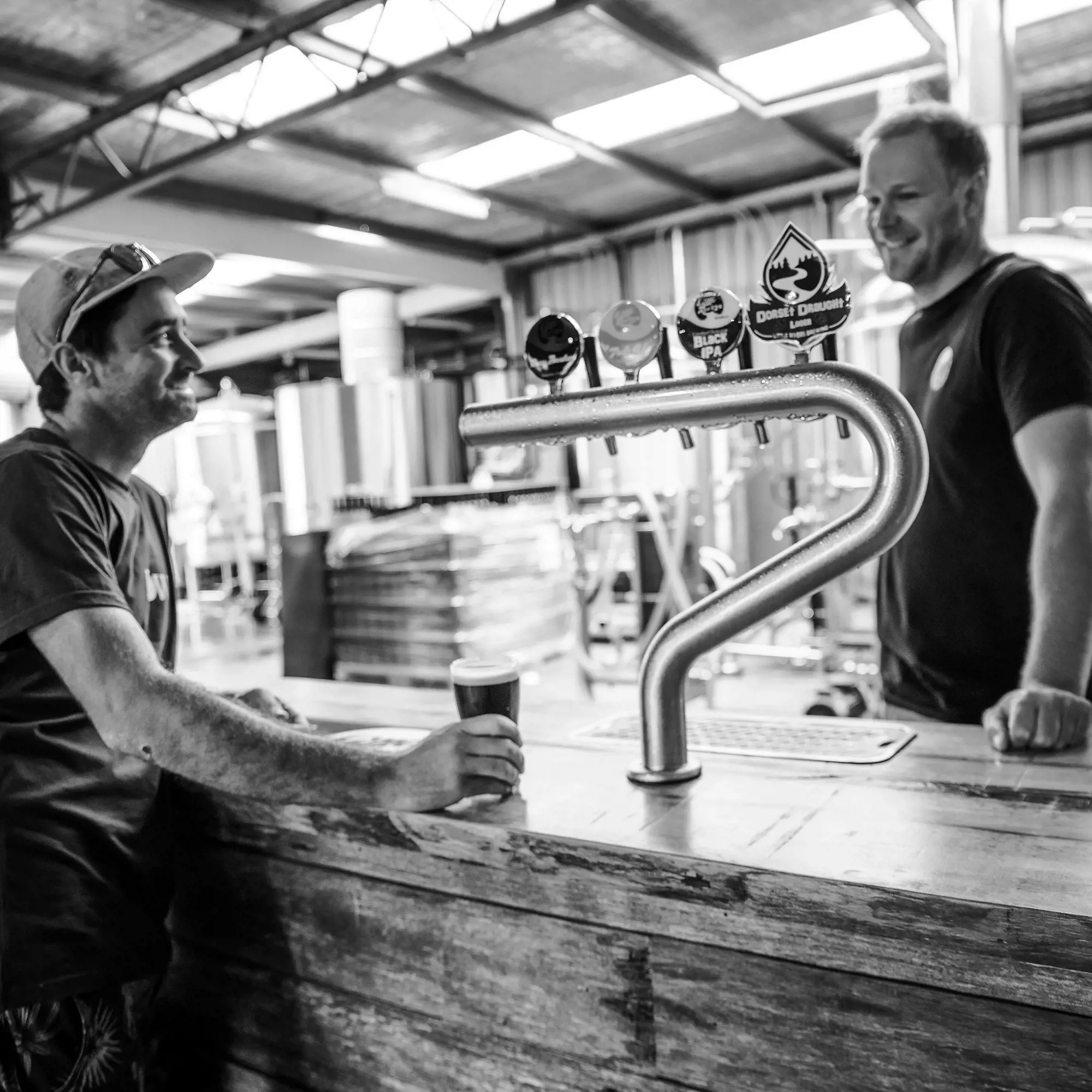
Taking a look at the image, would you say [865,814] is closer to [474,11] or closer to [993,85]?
[993,85]

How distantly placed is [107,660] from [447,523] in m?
3.99

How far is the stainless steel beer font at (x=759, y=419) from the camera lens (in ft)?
3.93

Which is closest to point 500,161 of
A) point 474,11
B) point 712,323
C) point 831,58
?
point 474,11

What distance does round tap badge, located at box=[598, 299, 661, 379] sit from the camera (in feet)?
4.23

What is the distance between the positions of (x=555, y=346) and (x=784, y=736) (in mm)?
699

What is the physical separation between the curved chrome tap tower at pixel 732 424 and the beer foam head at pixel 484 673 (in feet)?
0.59

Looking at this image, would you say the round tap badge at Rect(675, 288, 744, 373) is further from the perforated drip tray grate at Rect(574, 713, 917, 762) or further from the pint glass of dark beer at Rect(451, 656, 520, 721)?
the perforated drip tray grate at Rect(574, 713, 917, 762)

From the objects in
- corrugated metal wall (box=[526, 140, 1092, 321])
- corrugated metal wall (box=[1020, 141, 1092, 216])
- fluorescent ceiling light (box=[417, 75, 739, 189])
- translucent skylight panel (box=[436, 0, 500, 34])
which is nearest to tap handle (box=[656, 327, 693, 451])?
translucent skylight panel (box=[436, 0, 500, 34])

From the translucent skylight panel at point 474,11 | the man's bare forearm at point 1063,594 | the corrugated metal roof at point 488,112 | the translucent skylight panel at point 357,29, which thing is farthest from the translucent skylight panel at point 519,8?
the man's bare forearm at point 1063,594

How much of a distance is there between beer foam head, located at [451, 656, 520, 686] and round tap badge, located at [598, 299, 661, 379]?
416 mm

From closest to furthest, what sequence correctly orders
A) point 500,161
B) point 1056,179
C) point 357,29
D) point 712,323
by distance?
point 712,323 < point 357,29 < point 1056,179 < point 500,161

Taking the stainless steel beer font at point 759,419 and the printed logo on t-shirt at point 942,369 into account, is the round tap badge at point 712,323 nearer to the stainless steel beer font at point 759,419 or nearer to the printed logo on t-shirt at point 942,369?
the stainless steel beer font at point 759,419

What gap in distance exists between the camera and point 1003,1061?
0.94 metres

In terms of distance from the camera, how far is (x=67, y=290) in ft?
5.29
